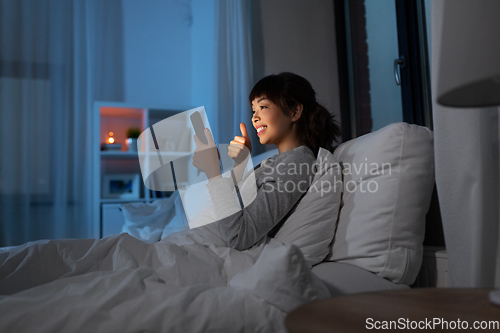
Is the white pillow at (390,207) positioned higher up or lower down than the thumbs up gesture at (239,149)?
lower down

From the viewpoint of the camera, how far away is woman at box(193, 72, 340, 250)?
3.59ft

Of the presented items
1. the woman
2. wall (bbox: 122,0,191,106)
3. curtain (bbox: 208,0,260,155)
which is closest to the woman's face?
the woman

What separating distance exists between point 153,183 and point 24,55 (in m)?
1.24

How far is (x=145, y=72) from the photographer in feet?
10.4

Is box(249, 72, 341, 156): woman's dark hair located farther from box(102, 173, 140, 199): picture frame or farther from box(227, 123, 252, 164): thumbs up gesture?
box(102, 173, 140, 199): picture frame

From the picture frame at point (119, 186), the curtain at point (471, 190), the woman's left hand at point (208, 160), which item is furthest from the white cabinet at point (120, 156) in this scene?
the curtain at point (471, 190)

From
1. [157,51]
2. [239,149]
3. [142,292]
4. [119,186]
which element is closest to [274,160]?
[239,149]

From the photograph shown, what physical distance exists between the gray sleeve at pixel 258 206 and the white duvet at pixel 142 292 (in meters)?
0.17

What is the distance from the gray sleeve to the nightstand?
0.55m

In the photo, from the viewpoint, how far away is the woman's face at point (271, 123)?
1.42 metres

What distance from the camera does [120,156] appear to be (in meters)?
2.84

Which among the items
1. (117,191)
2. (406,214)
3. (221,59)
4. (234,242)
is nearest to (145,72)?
(221,59)

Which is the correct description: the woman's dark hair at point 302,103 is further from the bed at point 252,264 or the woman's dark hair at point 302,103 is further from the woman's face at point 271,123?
the bed at point 252,264

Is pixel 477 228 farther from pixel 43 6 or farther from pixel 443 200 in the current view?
pixel 43 6
